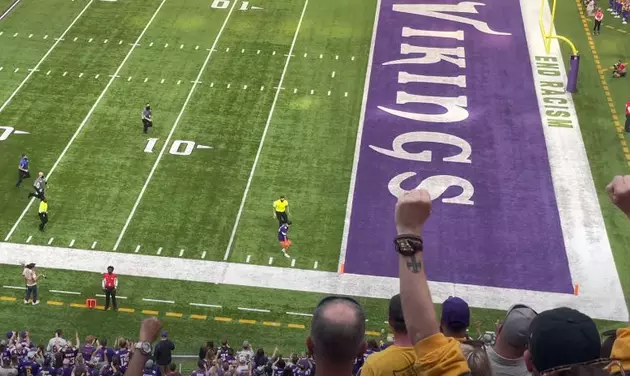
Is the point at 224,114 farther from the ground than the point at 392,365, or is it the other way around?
the point at 392,365

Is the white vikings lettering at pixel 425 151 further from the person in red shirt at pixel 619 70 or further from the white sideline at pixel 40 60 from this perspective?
the white sideline at pixel 40 60

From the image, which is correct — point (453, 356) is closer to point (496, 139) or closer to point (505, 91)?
point (496, 139)

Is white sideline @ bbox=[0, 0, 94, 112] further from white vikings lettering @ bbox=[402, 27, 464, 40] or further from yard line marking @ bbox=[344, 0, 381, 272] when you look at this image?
white vikings lettering @ bbox=[402, 27, 464, 40]

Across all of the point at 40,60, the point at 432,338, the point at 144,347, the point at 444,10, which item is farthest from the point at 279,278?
the point at 432,338

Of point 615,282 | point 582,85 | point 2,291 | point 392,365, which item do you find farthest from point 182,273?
point 392,365

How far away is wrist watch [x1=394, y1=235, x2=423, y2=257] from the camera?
5730 mm

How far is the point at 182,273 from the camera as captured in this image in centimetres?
2647

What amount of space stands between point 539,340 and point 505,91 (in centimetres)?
3211

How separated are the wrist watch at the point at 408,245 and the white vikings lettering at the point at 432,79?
3202cm

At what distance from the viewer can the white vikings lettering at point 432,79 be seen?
37500 mm

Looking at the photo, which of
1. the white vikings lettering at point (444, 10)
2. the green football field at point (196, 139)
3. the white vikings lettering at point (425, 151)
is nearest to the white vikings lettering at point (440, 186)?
the white vikings lettering at point (425, 151)

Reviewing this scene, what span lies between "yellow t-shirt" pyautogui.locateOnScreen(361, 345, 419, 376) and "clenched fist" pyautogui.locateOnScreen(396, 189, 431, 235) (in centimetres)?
109

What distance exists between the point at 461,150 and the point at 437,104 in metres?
3.33

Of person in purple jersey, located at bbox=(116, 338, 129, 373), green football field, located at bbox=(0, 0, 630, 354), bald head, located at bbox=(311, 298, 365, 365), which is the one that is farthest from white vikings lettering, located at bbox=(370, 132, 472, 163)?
bald head, located at bbox=(311, 298, 365, 365)
